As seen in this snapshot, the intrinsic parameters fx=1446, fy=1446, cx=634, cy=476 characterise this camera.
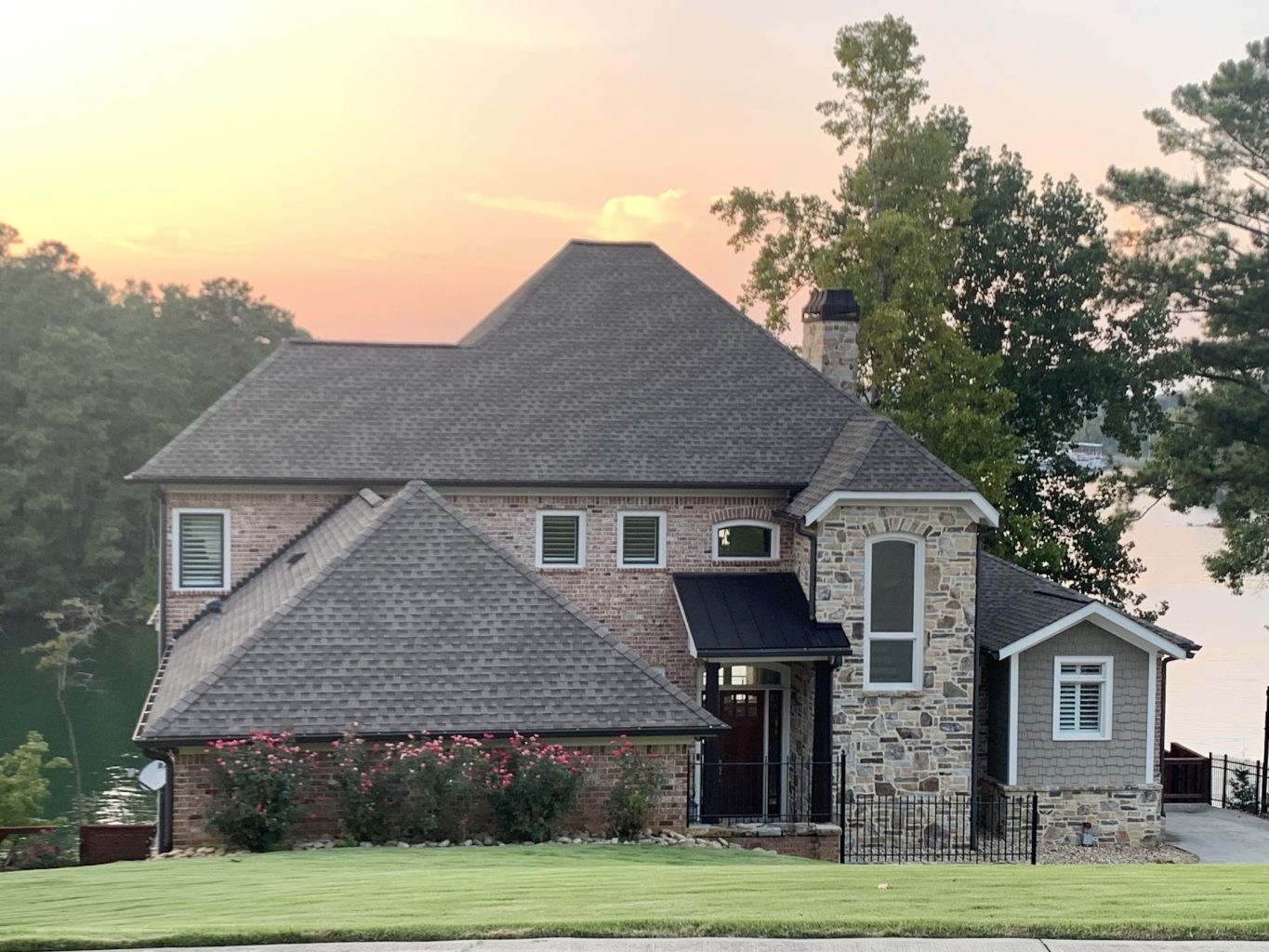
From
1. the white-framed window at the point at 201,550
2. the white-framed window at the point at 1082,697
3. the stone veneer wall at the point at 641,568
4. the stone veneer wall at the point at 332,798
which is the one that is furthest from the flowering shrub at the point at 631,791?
the white-framed window at the point at 201,550

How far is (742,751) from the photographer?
942 inches

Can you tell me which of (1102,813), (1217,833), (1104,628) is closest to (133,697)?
(1102,813)

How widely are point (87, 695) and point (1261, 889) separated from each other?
4236 centimetres

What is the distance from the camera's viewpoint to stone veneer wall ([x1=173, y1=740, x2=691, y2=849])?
15.6 m

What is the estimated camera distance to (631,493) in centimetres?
2386

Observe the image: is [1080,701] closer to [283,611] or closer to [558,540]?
[558,540]

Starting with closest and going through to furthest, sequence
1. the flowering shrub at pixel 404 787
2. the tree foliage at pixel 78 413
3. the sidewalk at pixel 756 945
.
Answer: the sidewalk at pixel 756 945 → the flowering shrub at pixel 404 787 → the tree foliage at pixel 78 413

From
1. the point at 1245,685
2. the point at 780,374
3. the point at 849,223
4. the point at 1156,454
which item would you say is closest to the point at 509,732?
the point at 780,374

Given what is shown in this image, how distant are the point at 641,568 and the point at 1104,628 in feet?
24.4

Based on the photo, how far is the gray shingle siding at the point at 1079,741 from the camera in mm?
22844

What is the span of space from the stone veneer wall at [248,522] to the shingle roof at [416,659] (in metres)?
3.90

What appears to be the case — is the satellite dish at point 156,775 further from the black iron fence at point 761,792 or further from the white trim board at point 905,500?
the white trim board at point 905,500

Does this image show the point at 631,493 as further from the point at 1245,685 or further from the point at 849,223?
the point at 1245,685

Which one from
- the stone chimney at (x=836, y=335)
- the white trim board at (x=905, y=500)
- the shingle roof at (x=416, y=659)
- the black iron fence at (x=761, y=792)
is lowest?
the black iron fence at (x=761, y=792)
